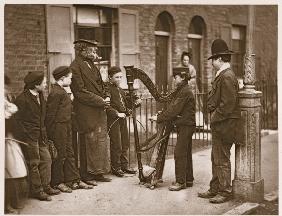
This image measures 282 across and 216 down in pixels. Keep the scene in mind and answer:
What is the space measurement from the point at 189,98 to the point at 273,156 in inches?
128

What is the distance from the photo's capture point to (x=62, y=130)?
5250mm

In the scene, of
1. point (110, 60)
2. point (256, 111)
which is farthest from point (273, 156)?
point (110, 60)

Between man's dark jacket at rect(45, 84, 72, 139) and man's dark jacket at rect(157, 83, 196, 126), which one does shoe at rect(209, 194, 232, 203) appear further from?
man's dark jacket at rect(45, 84, 72, 139)

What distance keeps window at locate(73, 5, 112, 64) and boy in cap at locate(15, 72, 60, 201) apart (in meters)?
3.90

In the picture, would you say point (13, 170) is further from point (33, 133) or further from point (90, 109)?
point (90, 109)

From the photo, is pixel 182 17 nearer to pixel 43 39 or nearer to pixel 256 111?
pixel 43 39

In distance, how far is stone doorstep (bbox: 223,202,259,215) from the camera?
16.0 feet

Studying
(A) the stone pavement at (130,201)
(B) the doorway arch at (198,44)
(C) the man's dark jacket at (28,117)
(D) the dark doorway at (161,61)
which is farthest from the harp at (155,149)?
(B) the doorway arch at (198,44)

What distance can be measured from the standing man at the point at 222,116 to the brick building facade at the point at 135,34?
3858 millimetres

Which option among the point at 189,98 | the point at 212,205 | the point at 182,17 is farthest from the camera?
the point at 182,17

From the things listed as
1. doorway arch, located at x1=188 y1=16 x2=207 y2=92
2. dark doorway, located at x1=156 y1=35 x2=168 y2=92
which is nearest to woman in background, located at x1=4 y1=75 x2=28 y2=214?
dark doorway, located at x1=156 y1=35 x2=168 y2=92

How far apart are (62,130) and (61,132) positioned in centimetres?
3

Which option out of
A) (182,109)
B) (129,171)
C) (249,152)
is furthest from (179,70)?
(129,171)

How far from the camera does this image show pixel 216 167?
206 inches
